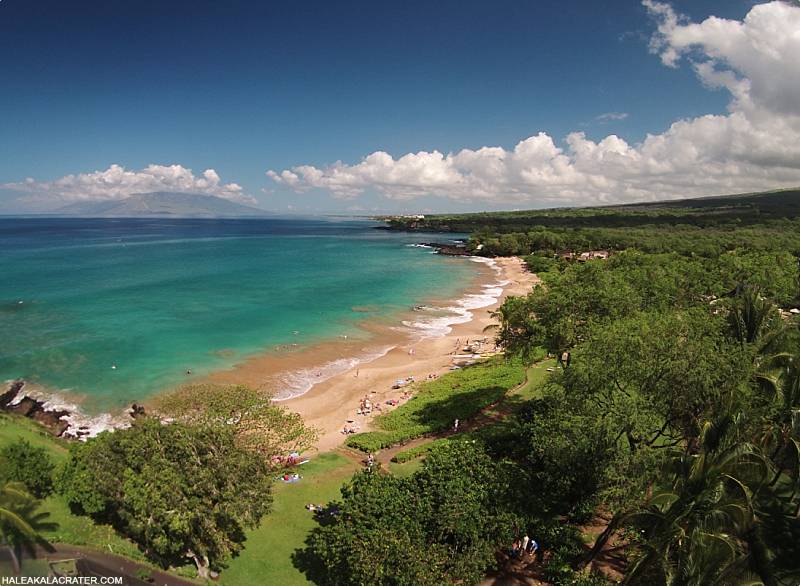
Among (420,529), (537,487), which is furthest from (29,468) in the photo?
(537,487)

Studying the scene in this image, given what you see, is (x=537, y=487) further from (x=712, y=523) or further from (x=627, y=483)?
(x=712, y=523)

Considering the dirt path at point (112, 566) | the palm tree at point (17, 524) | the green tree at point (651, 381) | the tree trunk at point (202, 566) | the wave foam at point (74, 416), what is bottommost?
the wave foam at point (74, 416)

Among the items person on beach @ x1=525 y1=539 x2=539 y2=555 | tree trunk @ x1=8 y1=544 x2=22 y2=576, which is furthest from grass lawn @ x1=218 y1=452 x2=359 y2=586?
person on beach @ x1=525 y1=539 x2=539 y2=555

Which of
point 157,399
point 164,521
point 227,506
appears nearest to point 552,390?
point 227,506

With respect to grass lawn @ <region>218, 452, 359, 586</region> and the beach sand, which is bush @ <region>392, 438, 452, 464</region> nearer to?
grass lawn @ <region>218, 452, 359, 586</region>

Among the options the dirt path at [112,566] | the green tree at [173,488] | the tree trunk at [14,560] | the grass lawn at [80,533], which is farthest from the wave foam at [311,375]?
the tree trunk at [14,560]

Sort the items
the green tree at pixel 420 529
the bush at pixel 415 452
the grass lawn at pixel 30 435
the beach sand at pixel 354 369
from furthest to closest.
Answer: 1. the beach sand at pixel 354 369
2. the bush at pixel 415 452
3. the grass lawn at pixel 30 435
4. the green tree at pixel 420 529

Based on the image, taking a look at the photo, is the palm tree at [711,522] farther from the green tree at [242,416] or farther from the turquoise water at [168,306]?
the turquoise water at [168,306]
